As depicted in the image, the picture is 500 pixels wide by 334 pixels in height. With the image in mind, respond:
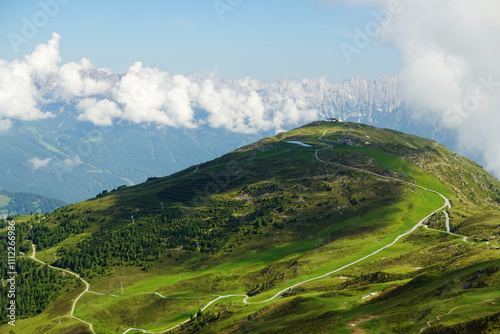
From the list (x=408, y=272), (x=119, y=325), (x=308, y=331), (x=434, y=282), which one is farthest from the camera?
(x=119, y=325)

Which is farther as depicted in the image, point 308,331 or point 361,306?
point 361,306

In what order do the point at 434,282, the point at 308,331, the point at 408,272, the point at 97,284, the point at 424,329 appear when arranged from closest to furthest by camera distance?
1. the point at 424,329
2. the point at 308,331
3. the point at 434,282
4. the point at 408,272
5. the point at 97,284

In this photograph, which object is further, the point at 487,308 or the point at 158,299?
the point at 158,299

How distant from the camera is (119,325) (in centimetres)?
14312

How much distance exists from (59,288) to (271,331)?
5649 inches

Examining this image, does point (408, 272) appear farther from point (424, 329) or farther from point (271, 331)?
point (424, 329)

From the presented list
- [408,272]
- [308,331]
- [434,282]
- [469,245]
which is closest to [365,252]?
[469,245]

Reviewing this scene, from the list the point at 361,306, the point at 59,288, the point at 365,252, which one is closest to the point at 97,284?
the point at 59,288

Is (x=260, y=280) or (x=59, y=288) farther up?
(x=59, y=288)

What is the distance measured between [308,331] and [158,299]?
103478 millimetres

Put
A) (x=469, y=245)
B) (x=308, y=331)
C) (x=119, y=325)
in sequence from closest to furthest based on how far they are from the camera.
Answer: (x=308, y=331) → (x=469, y=245) → (x=119, y=325)

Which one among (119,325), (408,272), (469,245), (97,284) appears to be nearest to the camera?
(408,272)

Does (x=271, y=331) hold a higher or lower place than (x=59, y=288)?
lower

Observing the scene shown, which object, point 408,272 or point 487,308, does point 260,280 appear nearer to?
point 408,272
